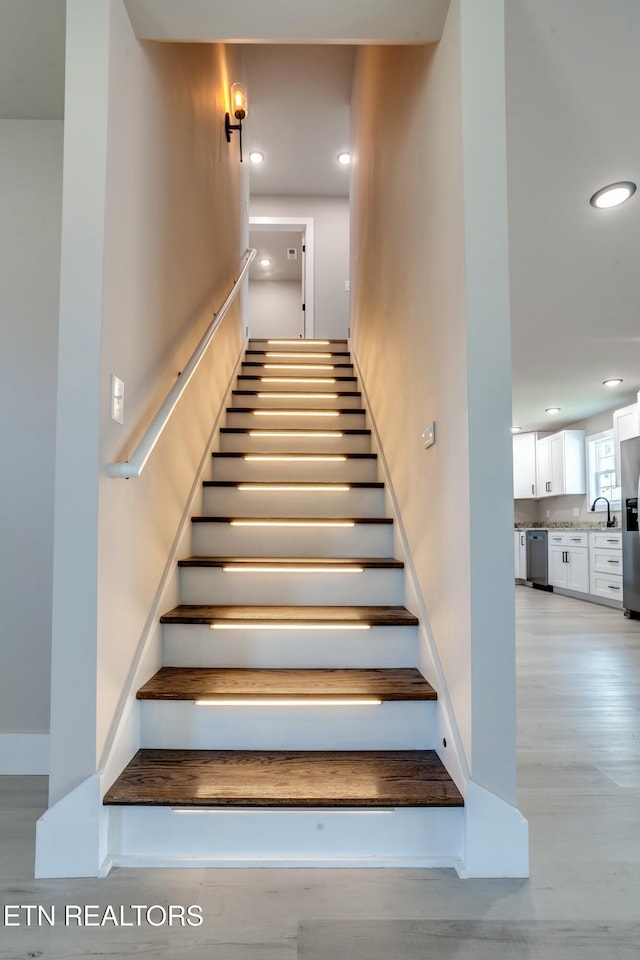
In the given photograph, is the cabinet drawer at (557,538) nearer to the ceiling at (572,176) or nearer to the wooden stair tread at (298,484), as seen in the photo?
the ceiling at (572,176)

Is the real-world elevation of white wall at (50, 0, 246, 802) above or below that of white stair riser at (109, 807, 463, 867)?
above

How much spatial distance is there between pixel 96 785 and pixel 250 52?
5282 mm

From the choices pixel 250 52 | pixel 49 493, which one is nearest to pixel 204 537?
pixel 49 493

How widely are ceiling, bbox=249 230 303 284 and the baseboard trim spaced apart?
6.39 metres

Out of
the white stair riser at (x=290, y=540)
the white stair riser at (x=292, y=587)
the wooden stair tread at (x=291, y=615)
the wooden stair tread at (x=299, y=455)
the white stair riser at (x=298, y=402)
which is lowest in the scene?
the wooden stair tread at (x=291, y=615)

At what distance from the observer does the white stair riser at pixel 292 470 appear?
2.93 metres

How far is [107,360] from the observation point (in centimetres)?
152

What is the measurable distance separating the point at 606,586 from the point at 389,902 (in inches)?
222

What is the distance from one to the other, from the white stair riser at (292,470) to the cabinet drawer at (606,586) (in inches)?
166

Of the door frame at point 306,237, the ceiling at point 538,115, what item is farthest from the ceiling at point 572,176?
the door frame at point 306,237

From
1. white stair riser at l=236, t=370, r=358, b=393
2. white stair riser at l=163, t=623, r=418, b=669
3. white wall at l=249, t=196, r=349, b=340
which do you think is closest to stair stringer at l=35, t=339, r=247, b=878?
white stair riser at l=163, t=623, r=418, b=669

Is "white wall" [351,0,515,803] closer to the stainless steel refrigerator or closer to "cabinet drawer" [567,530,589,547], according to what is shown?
the stainless steel refrigerator

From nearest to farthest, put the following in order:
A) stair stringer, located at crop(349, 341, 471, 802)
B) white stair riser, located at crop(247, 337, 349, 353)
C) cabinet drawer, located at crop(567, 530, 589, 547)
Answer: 1. stair stringer, located at crop(349, 341, 471, 802)
2. white stair riser, located at crop(247, 337, 349, 353)
3. cabinet drawer, located at crop(567, 530, 589, 547)

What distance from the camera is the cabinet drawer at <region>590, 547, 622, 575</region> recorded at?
228 inches
